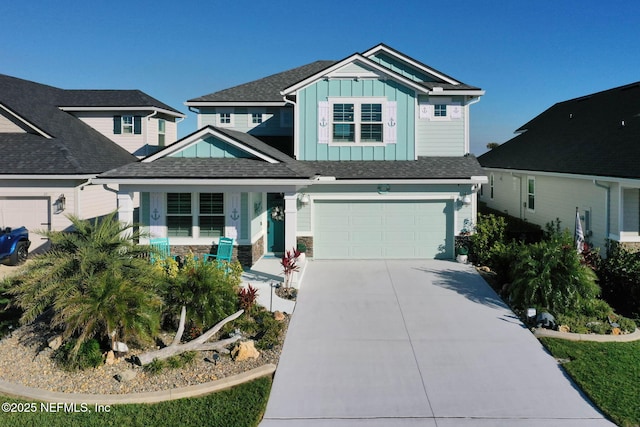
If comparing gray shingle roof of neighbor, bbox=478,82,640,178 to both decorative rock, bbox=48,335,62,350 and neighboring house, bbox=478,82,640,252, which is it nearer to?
→ neighboring house, bbox=478,82,640,252

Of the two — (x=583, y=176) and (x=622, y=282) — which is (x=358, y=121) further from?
(x=622, y=282)

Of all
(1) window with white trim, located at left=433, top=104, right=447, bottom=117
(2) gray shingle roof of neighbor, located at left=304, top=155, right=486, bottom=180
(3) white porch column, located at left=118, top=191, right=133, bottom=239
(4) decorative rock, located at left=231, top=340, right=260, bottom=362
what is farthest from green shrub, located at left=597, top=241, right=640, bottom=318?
(3) white porch column, located at left=118, top=191, right=133, bottom=239

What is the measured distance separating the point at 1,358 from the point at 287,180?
272 inches

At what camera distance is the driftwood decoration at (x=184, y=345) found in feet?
23.5

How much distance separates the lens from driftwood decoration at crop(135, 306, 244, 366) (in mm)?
7152

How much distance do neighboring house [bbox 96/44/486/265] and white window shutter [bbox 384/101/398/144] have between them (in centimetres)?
3

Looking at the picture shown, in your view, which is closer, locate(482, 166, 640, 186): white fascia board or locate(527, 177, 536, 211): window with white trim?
locate(482, 166, 640, 186): white fascia board

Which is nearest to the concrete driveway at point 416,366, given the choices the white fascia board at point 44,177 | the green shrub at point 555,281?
the green shrub at point 555,281

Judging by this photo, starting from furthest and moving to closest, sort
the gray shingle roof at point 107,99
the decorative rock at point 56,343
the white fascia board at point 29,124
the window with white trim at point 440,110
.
A: the gray shingle roof at point 107,99
the white fascia board at point 29,124
the window with white trim at point 440,110
the decorative rock at point 56,343

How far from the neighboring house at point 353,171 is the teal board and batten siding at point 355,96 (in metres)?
0.03

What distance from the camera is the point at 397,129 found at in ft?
50.2

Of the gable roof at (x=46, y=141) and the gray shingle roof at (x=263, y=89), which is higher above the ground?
the gray shingle roof at (x=263, y=89)

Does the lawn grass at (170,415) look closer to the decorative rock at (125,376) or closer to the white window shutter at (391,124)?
the decorative rock at (125,376)

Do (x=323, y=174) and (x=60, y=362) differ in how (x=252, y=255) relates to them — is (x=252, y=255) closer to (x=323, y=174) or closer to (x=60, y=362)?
(x=323, y=174)
